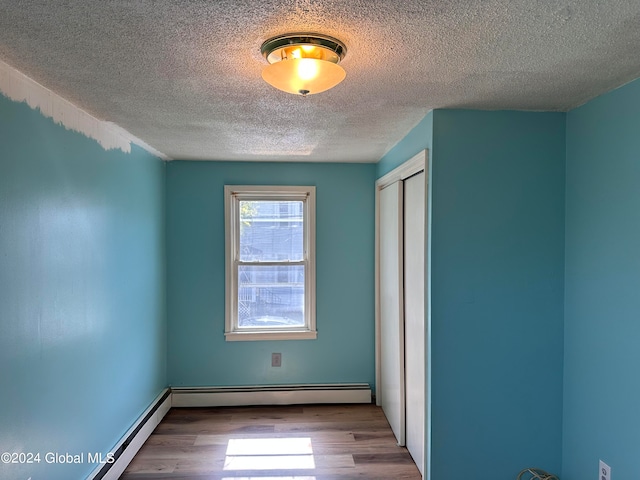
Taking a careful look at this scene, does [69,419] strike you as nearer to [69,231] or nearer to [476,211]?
[69,231]

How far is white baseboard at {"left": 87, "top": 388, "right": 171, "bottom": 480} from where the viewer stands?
2402 millimetres

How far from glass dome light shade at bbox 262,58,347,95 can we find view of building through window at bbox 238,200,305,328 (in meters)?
2.32

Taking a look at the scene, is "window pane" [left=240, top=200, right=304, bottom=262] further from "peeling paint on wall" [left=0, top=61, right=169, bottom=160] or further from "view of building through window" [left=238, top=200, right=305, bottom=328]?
"peeling paint on wall" [left=0, top=61, right=169, bottom=160]

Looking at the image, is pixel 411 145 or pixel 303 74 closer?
pixel 303 74

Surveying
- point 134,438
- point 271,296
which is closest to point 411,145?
point 271,296

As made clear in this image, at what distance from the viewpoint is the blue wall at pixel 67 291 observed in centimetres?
165

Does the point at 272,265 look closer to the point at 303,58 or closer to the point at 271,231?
the point at 271,231

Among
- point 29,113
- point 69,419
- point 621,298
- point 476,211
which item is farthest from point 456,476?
point 29,113

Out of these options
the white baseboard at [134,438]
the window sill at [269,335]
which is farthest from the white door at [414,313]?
the white baseboard at [134,438]

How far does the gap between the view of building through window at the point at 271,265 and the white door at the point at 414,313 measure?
1179 mm

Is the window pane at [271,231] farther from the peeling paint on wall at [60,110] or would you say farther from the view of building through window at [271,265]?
the peeling paint on wall at [60,110]

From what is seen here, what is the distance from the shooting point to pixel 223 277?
3748 millimetres

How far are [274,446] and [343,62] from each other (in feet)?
8.59

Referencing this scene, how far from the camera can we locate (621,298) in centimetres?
188
